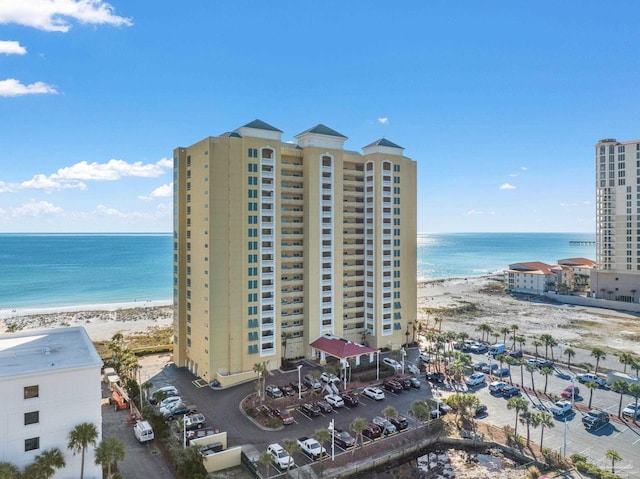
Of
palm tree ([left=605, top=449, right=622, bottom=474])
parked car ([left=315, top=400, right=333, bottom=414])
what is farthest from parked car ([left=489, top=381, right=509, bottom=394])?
parked car ([left=315, top=400, right=333, bottom=414])

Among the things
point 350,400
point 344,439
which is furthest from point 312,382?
point 344,439

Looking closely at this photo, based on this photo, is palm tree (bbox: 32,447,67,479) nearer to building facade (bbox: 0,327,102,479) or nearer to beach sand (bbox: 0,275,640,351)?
building facade (bbox: 0,327,102,479)

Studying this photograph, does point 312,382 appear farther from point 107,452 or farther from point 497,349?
point 497,349

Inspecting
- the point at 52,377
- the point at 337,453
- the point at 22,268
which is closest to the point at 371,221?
the point at 337,453

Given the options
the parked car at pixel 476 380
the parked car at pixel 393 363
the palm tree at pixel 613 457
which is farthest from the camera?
the parked car at pixel 393 363

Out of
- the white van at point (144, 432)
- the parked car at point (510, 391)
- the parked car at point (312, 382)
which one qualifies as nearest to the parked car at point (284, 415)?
the parked car at point (312, 382)

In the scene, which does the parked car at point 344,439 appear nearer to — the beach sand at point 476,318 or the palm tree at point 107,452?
the palm tree at point 107,452

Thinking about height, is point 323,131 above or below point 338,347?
above
